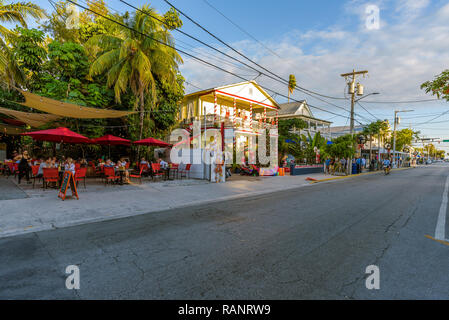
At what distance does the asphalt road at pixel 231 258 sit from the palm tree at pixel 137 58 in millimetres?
12259

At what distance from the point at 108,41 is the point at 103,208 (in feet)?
46.7

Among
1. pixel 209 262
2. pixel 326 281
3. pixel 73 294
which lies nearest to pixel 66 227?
pixel 73 294

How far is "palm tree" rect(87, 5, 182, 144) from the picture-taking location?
15.5 metres

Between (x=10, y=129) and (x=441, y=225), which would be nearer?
(x=441, y=225)

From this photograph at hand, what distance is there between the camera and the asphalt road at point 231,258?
291cm

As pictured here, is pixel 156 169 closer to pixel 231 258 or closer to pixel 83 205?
pixel 83 205

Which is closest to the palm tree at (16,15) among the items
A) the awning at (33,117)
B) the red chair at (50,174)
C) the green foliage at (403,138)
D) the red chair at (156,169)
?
the awning at (33,117)

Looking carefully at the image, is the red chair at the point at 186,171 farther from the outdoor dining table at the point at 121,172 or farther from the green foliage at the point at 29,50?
the green foliage at the point at 29,50

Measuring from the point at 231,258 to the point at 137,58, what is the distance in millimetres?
15608

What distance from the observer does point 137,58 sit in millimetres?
15562

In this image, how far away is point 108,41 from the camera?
1642cm

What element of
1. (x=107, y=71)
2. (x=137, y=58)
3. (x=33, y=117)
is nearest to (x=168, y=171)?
(x=137, y=58)
